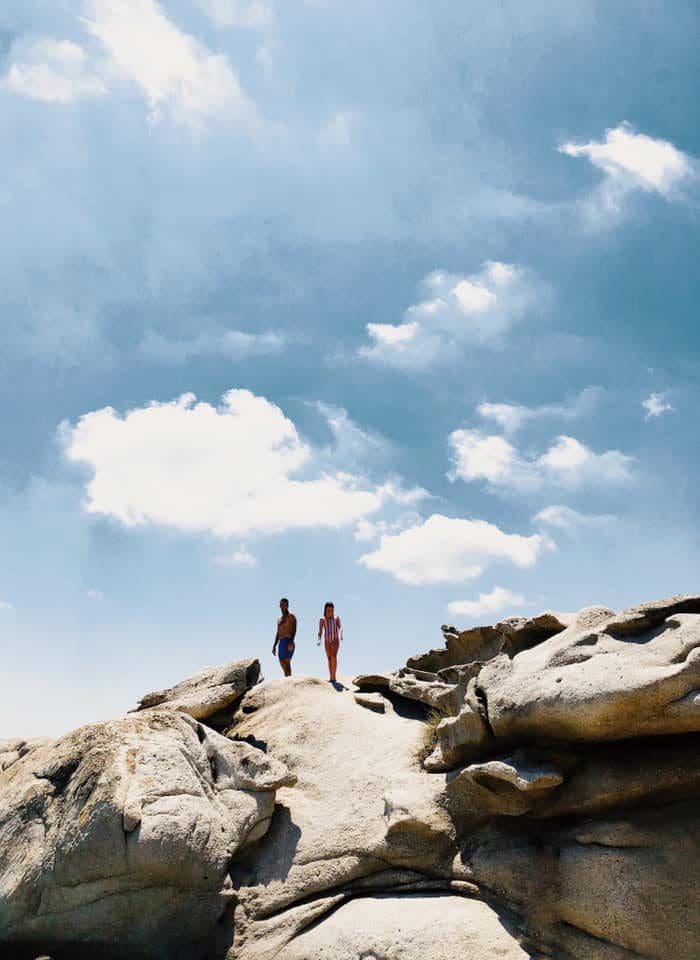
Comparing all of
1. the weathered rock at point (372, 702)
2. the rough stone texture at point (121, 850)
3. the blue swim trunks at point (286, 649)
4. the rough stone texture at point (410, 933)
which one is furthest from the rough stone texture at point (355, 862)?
the blue swim trunks at point (286, 649)

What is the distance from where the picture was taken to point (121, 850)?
1138 cm

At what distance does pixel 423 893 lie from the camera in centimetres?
1149

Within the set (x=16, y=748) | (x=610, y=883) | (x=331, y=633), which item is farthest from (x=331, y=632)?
(x=610, y=883)

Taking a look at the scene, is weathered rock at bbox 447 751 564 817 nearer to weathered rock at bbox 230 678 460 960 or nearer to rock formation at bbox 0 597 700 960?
rock formation at bbox 0 597 700 960

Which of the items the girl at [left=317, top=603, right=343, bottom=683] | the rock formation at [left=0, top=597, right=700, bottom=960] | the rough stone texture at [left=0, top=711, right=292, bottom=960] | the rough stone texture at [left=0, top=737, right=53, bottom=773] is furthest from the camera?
the girl at [left=317, top=603, right=343, bottom=683]

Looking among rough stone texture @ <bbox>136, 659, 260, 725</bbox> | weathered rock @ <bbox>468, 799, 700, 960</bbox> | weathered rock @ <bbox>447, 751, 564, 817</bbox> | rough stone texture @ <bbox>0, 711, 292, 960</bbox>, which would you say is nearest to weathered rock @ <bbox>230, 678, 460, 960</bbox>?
rough stone texture @ <bbox>0, 711, 292, 960</bbox>

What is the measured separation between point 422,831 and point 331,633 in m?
8.98

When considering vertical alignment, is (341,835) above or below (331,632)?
below

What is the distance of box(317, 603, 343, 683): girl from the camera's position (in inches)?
804

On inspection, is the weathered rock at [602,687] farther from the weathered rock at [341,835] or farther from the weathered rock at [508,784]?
the weathered rock at [341,835]

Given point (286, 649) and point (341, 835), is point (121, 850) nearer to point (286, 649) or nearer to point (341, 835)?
point (341, 835)

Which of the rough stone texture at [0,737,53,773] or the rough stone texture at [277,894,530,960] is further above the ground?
the rough stone texture at [0,737,53,773]

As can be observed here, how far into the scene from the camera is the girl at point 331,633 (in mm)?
20422

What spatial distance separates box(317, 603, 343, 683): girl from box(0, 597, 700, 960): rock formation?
21.0 ft
